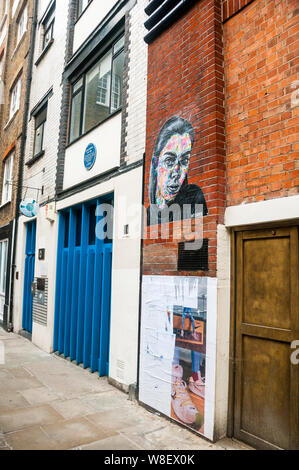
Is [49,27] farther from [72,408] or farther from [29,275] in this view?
Answer: [72,408]

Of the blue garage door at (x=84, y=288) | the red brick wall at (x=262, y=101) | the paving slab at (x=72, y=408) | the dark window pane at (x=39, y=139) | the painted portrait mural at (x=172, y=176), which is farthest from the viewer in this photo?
the dark window pane at (x=39, y=139)

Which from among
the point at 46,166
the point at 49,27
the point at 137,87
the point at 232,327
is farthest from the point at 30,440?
the point at 49,27

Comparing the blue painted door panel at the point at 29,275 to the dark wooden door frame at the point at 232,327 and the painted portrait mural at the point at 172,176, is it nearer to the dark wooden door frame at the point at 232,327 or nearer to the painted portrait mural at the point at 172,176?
the painted portrait mural at the point at 172,176

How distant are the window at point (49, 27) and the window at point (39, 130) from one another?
1.86 meters

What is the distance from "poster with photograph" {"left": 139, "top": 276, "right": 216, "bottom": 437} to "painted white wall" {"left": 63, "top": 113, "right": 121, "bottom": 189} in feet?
8.49

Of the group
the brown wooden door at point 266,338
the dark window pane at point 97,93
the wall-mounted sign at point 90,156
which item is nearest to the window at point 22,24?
the dark window pane at point 97,93

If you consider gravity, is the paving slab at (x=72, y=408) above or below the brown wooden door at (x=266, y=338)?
below

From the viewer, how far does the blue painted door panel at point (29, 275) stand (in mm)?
9438

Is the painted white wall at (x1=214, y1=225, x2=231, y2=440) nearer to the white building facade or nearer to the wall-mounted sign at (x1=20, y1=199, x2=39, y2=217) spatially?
the white building facade

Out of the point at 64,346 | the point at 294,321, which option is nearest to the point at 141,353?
the point at 294,321

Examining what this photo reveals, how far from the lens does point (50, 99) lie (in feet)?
29.5

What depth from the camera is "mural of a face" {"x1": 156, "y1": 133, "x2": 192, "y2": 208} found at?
418 cm

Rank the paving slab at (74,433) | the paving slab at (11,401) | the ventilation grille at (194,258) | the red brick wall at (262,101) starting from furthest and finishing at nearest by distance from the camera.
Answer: the paving slab at (11,401)
the ventilation grille at (194,258)
the paving slab at (74,433)
the red brick wall at (262,101)

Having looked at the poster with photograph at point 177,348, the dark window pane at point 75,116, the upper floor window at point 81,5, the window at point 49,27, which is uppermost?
the window at point 49,27
